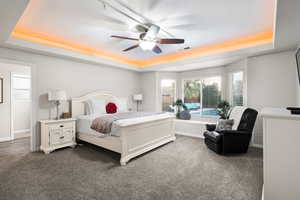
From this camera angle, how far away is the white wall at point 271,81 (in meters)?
3.25

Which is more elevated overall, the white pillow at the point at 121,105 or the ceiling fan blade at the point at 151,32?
the ceiling fan blade at the point at 151,32

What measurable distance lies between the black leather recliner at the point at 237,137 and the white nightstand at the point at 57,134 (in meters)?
3.52

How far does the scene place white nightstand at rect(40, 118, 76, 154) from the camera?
321cm

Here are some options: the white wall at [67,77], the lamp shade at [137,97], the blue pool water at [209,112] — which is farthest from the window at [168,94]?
the white wall at [67,77]

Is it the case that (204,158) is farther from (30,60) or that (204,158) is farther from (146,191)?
(30,60)

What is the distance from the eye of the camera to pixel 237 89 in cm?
443

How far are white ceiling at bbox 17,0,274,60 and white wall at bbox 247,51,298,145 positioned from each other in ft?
3.20

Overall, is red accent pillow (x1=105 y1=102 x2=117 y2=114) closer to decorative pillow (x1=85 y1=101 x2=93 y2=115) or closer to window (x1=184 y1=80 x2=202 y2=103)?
decorative pillow (x1=85 y1=101 x2=93 y2=115)

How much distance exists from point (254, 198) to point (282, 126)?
1.02 metres

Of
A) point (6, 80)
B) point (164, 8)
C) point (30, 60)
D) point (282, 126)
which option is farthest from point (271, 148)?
point (6, 80)

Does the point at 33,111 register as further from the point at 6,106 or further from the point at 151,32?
the point at 151,32

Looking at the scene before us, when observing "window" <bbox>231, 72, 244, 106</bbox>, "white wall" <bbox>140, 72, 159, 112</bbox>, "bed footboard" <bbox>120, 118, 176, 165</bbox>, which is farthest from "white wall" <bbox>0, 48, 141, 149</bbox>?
"window" <bbox>231, 72, 244, 106</bbox>

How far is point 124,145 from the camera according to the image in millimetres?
2701

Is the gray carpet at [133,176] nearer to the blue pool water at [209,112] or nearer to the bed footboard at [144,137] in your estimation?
the bed footboard at [144,137]
